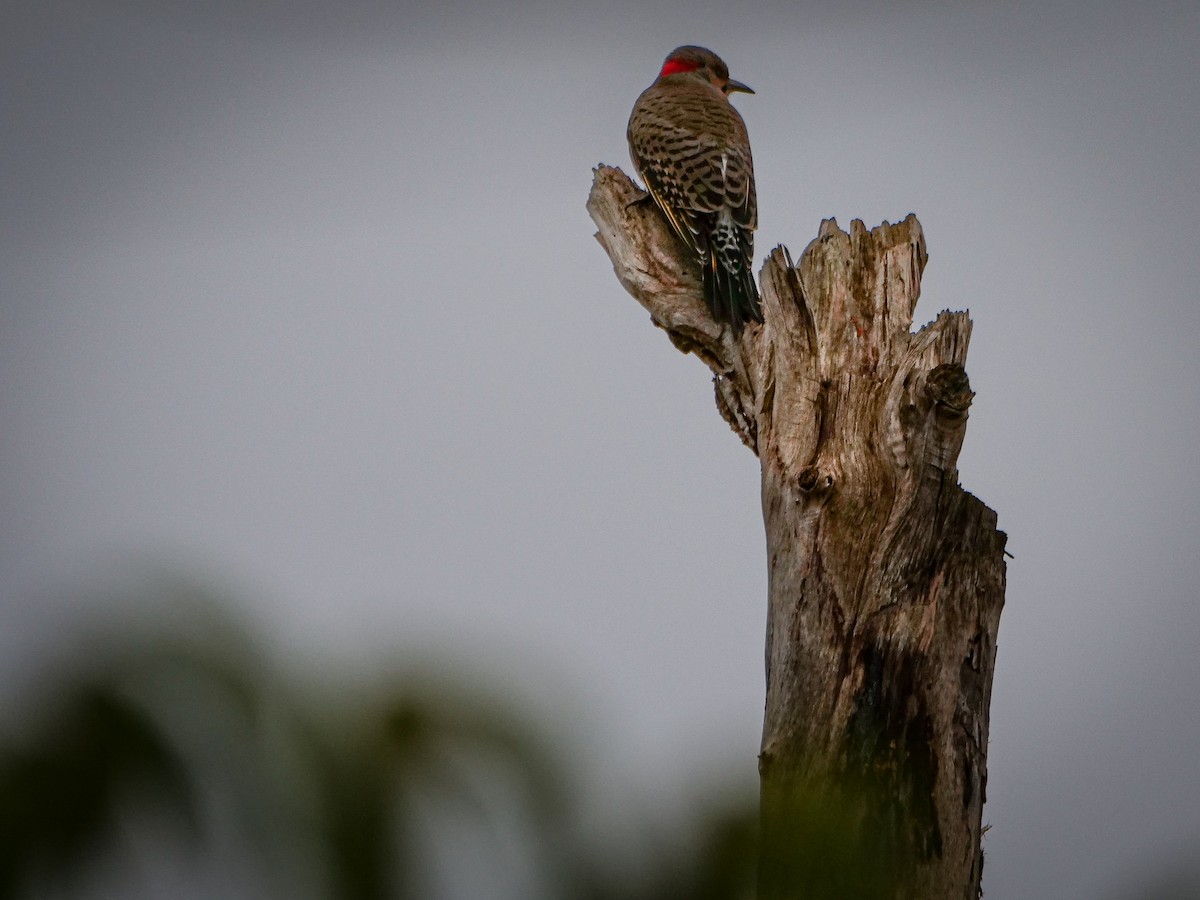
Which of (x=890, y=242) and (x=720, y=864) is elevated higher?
(x=890, y=242)

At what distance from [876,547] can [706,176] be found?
3716mm

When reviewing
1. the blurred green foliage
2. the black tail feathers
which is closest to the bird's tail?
the black tail feathers

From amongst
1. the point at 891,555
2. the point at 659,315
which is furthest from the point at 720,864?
the point at 659,315

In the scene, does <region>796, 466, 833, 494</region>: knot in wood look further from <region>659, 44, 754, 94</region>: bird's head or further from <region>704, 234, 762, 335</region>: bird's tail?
<region>659, 44, 754, 94</region>: bird's head

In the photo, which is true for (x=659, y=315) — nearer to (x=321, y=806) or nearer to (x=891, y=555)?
(x=891, y=555)

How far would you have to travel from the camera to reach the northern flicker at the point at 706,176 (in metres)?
5.45

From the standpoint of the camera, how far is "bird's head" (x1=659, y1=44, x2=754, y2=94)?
29.2 feet

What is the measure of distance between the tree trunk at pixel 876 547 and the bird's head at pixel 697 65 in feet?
16.4

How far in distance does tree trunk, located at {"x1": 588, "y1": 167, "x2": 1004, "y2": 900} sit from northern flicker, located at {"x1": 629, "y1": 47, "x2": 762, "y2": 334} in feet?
2.98

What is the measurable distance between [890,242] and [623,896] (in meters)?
3.77

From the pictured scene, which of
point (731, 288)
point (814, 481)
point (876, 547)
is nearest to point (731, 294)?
point (731, 288)

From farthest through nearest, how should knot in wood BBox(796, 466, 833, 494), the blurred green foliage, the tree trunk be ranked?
1. knot in wood BBox(796, 466, 833, 494)
2. the tree trunk
3. the blurred green foliage

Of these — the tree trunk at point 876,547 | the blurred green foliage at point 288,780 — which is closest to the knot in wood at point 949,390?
the tree trunk at point 876,547

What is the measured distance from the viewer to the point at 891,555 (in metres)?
3.32
